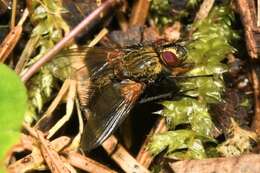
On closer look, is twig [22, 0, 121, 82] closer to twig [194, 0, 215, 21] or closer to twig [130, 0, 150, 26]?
twig [130, 0, 150, 26]

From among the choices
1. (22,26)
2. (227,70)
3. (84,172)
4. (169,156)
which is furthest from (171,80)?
(22,26)

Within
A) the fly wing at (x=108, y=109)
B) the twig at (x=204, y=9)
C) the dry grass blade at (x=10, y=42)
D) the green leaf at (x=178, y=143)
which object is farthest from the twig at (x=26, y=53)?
the twig at (x=204, y=9)

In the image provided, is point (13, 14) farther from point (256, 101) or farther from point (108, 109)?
point (256, 101)

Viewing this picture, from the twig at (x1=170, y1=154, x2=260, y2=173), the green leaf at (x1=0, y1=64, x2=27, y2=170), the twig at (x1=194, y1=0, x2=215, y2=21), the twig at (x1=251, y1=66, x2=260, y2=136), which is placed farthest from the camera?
the twig at (x1=194, y1=0, x2=215, y2=21)

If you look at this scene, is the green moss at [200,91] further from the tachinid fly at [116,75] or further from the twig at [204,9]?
the tachinid fly at [116,75]

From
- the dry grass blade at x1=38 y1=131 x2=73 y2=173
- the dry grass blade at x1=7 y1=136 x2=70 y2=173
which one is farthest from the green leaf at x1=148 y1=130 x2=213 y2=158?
the dry grass blade at x1=7 y1=136 x2=70 y2=173

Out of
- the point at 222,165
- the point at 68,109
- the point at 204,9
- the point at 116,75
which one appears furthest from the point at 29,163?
the point at 204,9
